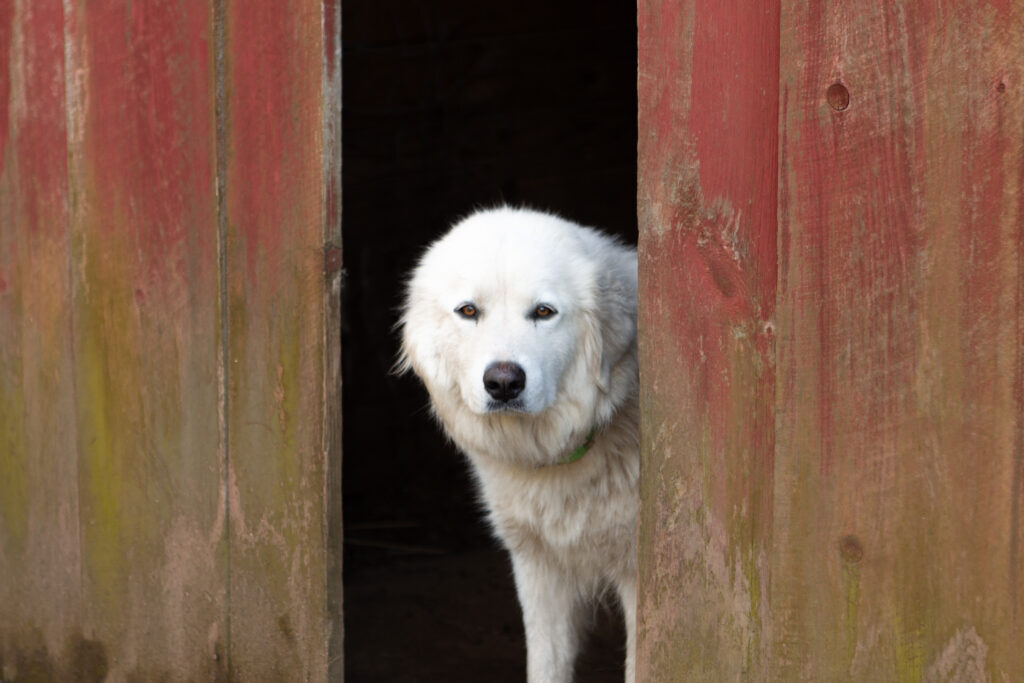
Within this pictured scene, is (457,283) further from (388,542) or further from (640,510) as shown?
(388,542)

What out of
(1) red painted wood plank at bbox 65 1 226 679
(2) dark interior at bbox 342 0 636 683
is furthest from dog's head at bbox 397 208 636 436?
(2) dark interior at bbox 342 0 636 683

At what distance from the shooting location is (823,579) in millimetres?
2227

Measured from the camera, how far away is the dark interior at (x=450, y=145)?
6.02m

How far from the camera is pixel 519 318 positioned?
301 centimetres

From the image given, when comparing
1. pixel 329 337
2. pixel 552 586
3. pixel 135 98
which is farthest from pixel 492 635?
pixel 135 98

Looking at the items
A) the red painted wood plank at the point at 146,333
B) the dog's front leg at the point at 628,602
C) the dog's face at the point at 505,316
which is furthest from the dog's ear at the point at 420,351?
the dog's front leg at the point at 628,602

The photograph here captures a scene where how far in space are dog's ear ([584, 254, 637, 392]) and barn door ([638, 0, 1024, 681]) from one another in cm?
63

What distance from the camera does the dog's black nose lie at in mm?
2820

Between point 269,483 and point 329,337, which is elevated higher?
point 329,337

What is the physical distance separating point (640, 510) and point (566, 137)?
3935mm

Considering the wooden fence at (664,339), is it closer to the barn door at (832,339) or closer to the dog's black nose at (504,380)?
the barn door at (832,339)

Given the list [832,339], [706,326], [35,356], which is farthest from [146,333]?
[832,339]

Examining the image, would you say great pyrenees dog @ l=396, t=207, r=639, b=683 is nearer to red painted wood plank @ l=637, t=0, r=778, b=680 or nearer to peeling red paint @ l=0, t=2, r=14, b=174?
red painted wood plank @ l=637, t=0, r=778, b=680

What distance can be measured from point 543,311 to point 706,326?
0.76 m
